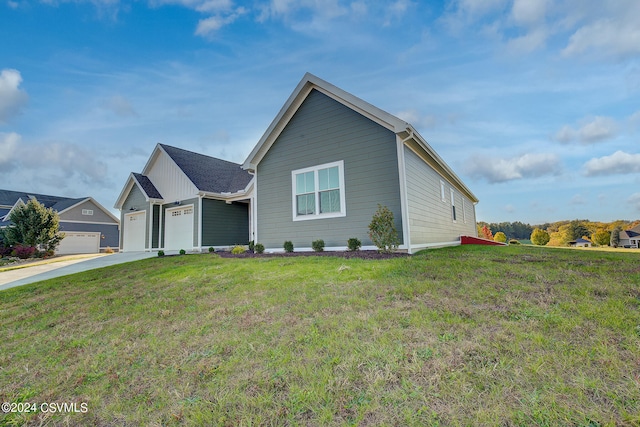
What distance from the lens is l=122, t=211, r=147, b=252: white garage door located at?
1706 cm

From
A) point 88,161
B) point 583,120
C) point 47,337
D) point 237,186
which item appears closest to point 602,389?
point 47,337

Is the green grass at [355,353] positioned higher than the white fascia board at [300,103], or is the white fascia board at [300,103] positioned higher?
the white fascia board at [300,103]

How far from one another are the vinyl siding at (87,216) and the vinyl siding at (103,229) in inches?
18.5

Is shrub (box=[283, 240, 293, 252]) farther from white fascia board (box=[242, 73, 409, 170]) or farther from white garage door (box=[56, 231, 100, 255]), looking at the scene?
white garage door (box=[56, 231, 100, 255])

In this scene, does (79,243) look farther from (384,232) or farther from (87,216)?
(384,232)

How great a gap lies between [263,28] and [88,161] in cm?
2457

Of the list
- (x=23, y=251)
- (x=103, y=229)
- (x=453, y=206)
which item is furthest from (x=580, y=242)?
(x=103, y=229)

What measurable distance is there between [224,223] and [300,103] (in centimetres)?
820

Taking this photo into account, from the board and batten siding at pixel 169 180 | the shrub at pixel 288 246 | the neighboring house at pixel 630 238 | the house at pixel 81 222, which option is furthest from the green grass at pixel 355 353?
the neighboring house at pixel 630 238

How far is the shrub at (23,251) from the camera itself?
17125 millimetres

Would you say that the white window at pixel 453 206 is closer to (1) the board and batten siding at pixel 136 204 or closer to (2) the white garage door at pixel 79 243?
(1) the board and batten siding at pixel 136 204

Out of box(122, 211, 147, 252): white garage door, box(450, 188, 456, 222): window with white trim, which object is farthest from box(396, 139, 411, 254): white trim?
box(122, 211, 147, 252): white garage door

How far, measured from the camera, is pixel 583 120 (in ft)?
36.7

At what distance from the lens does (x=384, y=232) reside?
315 inches
